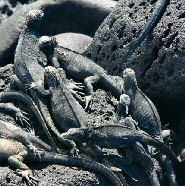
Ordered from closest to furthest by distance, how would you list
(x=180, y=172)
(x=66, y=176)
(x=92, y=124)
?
(x=66, y=176)
(x=92, y=124)
(x=180, y=172)

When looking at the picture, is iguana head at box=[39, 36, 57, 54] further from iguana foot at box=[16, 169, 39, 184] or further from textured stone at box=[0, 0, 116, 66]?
iguana foot at box=[16, 169, 39, 184]

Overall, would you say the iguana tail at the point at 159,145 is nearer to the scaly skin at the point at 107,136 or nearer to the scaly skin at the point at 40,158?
the scaly skin at the point at 107,136

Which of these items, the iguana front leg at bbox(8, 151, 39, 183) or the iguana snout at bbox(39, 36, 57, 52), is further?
the iguana snout at bbox(39, 36, 57, 52)

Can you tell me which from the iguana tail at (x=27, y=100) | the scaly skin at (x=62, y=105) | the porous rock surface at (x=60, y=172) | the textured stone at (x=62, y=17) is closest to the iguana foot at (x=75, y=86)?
the scaly skin at (x=62, y=105)

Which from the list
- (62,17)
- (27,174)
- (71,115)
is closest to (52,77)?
(71,115)

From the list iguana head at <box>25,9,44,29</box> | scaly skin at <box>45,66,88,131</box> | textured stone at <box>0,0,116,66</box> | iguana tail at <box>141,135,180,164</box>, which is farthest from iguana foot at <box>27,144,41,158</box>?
textured stone at <box>0,0,116,66</box>

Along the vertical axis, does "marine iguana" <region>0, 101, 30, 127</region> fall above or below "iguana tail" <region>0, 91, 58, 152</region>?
below

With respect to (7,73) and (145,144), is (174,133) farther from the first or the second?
(7,73)

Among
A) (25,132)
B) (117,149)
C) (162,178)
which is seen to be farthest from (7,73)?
(162,178)
